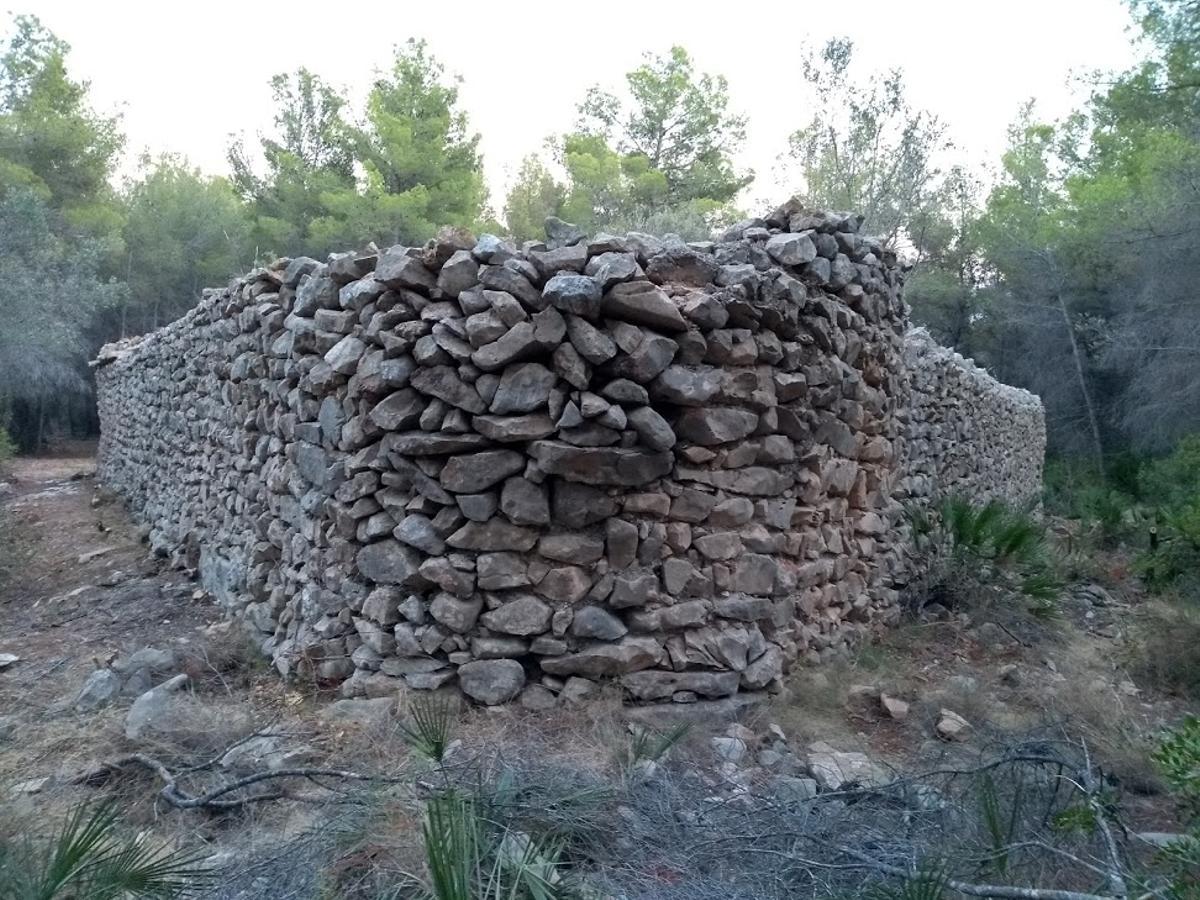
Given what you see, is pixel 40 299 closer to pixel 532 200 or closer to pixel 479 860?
pixel 532 200

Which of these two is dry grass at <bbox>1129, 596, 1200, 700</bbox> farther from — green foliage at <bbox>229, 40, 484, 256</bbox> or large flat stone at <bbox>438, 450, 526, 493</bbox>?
green foliage at <bbox>229, 40, 484, 256</bbox>

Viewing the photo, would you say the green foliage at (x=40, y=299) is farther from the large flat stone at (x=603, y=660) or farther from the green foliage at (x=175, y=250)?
the large flat stone at (x=603, y=660)

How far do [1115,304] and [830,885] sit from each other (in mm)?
19814

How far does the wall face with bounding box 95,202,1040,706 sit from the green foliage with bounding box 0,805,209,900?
6.28 ft

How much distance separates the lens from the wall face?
473 cm

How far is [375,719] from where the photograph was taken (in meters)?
4.55

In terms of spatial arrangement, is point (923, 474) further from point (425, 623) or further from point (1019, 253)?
→ point (1019, 253)

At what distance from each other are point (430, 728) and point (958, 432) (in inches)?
275

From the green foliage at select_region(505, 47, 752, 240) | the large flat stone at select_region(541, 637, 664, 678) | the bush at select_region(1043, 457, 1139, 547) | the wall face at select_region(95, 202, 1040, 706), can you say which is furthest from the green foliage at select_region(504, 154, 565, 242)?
the large flat stone at select_region(541, 637, 664, 678)

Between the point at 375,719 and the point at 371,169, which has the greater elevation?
the point at 371,169

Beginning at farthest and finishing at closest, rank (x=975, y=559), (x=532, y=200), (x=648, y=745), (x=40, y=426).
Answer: (x=532, y=200), (x=40, y=426), (x=975, y=559), (x=648, y=745)

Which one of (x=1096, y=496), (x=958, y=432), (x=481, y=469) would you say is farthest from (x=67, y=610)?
(x=1096, y=496)

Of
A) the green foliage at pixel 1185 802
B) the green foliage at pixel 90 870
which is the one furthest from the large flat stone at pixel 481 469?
the green foliage at pixel 1185 802

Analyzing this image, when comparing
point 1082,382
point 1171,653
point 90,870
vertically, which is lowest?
point 1171,653
